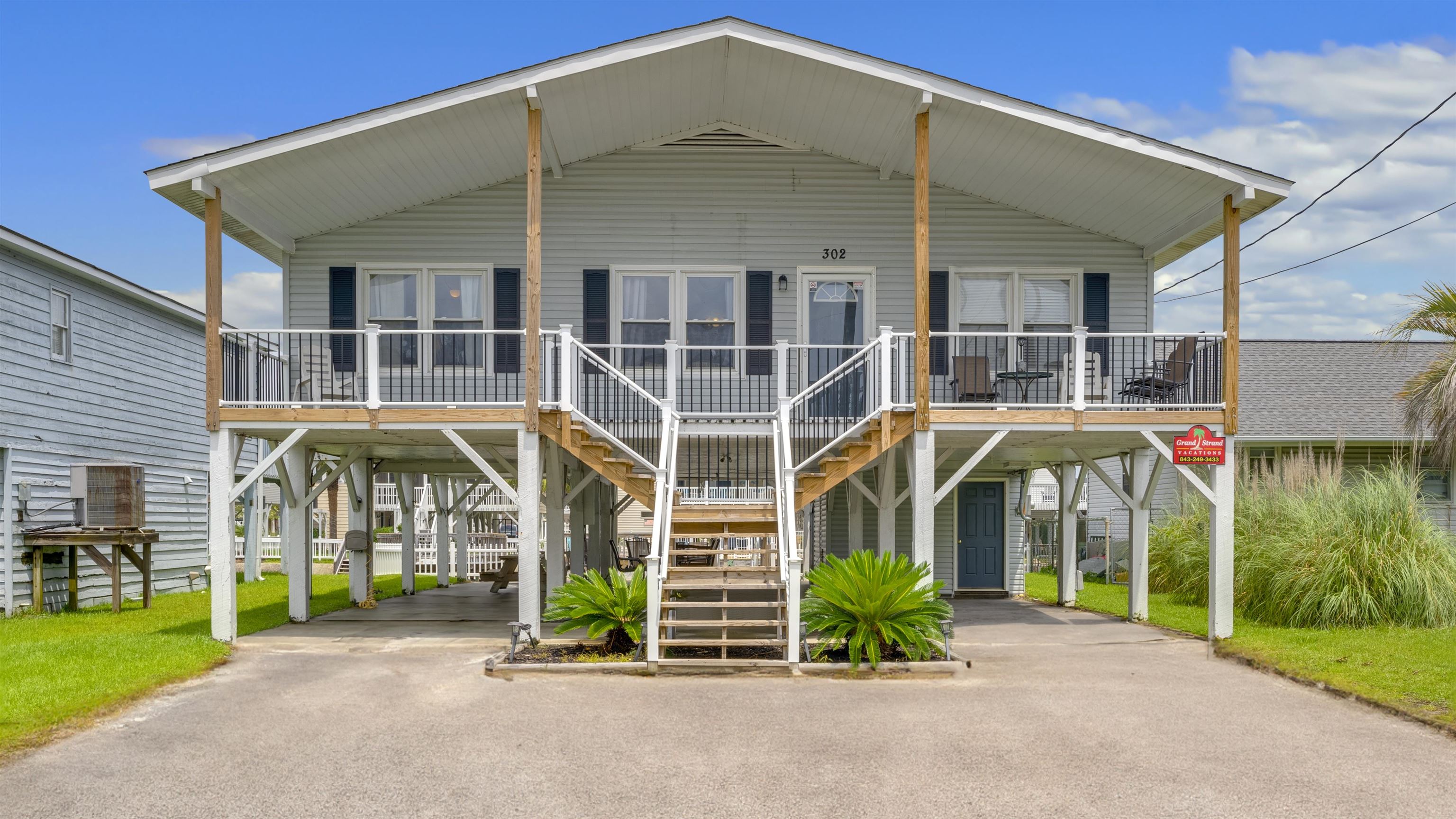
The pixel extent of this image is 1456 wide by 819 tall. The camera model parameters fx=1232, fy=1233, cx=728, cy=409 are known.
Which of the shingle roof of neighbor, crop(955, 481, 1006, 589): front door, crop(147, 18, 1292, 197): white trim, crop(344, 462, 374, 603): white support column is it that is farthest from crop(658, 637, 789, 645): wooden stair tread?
the shingle roof of neighbor

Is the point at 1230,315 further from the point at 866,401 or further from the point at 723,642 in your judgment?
→ the point at 723,642

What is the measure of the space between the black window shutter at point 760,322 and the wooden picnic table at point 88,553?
966 centimetres

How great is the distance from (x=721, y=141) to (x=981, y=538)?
8.84m

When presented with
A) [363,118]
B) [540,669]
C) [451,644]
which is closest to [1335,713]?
[540,669]

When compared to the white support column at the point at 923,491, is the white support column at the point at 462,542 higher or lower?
lower

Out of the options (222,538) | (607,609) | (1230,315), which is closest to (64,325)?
(222,538)

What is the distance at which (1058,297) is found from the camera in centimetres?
1680

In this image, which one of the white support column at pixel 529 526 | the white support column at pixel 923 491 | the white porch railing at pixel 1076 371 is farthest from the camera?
the white porch railing at pixel 1076 371

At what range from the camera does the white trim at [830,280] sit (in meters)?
16.6

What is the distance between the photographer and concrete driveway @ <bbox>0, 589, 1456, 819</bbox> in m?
6.94

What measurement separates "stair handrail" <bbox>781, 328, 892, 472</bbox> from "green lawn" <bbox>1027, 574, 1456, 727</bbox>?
4.36m

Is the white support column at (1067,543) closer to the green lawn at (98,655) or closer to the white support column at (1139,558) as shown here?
the white support column at (1139,558)

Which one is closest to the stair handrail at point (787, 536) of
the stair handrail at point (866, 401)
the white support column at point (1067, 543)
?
the stair handrail at point (866, 401)

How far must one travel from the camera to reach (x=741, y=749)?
8.17 metres
